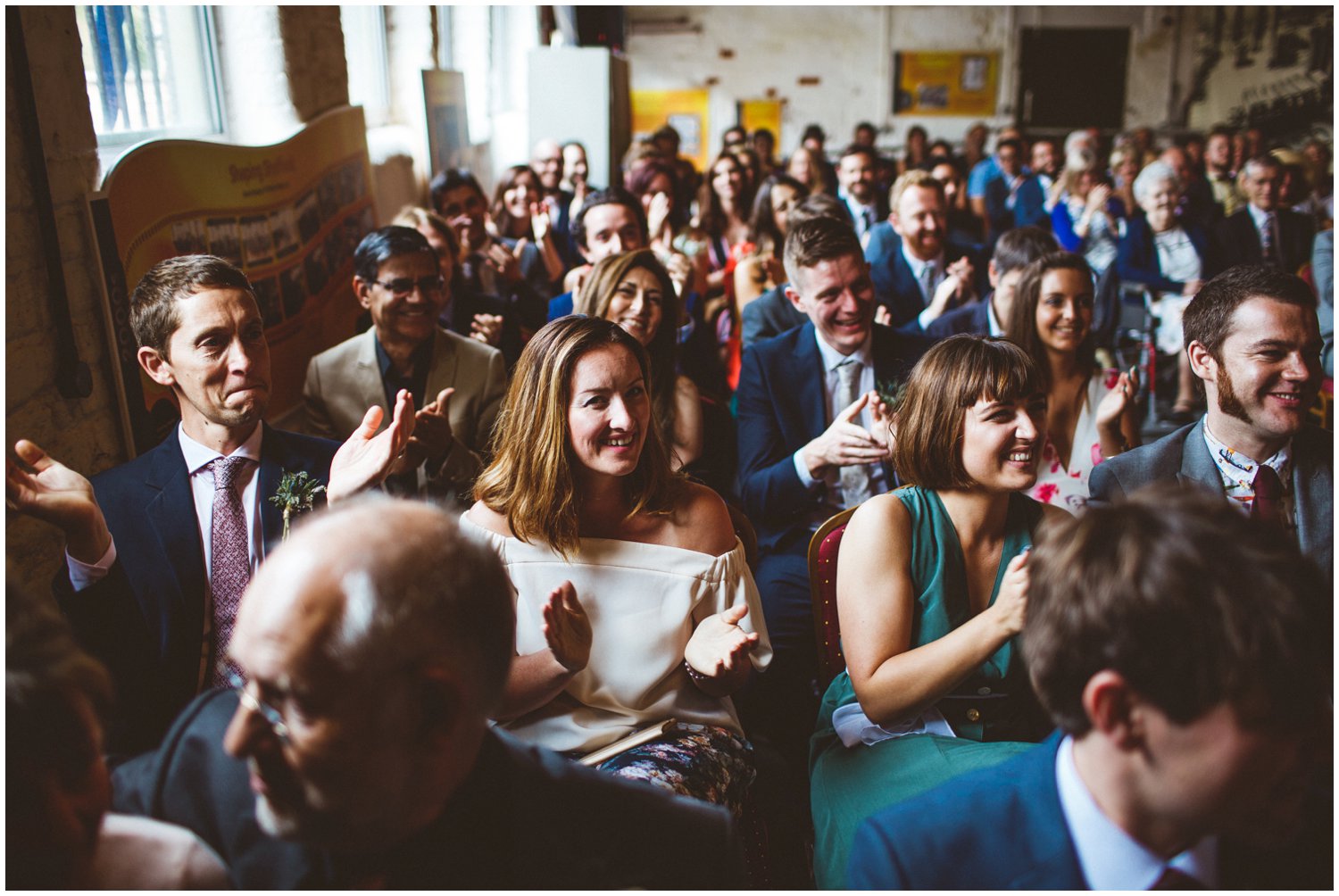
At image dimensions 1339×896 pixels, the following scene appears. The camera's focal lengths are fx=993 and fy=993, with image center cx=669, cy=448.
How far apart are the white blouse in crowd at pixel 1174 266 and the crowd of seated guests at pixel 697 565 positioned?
1170 millimetres

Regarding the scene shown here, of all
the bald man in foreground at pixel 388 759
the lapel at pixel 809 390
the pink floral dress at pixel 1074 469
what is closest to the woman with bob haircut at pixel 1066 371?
the pink floral dress at pixel 1074 469

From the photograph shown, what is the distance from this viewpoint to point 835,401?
3.14 metres

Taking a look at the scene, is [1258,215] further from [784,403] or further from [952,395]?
[952,395]

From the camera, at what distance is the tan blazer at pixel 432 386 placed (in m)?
3.09

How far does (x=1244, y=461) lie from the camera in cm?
217

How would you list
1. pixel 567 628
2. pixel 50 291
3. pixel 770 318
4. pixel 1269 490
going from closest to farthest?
pixel 567 628 < pixel 1269 490 < pixel 50 291 < pixel 770 318

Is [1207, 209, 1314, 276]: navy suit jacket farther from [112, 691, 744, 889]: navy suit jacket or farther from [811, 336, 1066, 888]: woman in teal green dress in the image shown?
[112, 691, 744, 889]: navy suit jacket

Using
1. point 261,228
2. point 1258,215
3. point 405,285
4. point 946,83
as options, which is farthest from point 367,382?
point 946,83

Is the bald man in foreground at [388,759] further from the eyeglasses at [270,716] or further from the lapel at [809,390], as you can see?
the lapel at [809,390]

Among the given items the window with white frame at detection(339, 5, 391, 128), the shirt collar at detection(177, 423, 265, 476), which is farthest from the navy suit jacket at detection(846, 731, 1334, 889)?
the window with white frame at detection(339, 5, 391, 128)

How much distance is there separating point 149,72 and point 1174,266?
545 cm

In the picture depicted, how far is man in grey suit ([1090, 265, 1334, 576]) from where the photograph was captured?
2.10 metres

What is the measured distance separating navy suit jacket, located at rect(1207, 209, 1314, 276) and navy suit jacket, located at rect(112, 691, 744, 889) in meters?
5.85

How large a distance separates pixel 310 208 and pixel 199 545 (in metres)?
2.50
